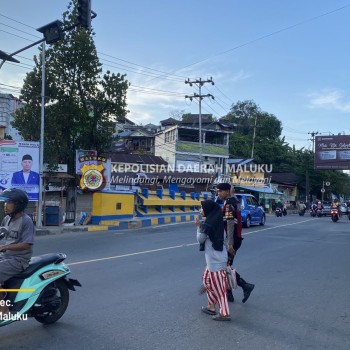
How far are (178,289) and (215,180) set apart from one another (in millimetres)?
34827

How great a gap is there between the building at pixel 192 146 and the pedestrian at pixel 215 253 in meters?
43.4

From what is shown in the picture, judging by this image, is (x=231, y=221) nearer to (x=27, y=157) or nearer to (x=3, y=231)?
(x=3, y=231)

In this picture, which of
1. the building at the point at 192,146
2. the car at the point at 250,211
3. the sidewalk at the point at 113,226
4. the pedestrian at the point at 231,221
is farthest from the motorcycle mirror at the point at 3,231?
the building at the point at 192,146

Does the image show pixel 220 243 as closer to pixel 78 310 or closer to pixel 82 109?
pixel 78 310

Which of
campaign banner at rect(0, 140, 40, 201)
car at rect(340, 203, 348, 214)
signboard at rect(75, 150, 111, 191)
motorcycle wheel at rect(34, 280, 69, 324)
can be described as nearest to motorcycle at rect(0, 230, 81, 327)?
motorcycle wheel at rect(34, 280, 69, 324)

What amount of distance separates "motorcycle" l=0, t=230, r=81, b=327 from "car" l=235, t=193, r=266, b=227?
16.1 meters

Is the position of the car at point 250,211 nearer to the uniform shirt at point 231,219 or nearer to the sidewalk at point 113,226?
the sidewalk at point 113,226

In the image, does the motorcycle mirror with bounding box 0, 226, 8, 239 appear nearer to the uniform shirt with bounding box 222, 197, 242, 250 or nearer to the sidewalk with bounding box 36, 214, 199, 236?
the uniform shirt with bounding box 222, 197, 242, 250

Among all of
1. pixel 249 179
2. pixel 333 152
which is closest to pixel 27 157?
pixel 333 152

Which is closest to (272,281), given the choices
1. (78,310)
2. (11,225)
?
(78,310)

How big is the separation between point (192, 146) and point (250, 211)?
29556 mm

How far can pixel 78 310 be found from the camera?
586cm

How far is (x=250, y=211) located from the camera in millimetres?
21656

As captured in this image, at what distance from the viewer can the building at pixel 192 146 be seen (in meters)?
49.9
